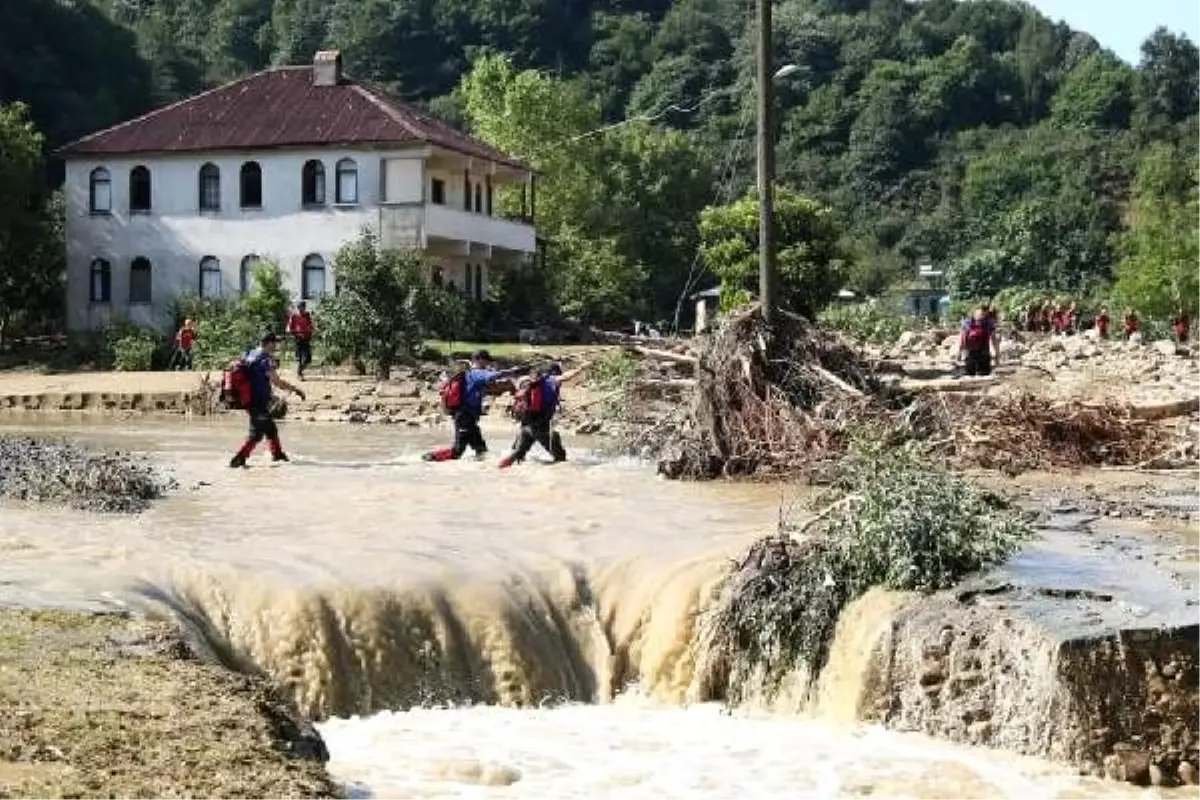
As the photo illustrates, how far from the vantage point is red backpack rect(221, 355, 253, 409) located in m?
21.1

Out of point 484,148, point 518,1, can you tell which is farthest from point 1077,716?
point 518,1

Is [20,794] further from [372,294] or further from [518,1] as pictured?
[518,1]

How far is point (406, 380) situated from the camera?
37.6 metres

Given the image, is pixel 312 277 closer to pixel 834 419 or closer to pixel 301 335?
pixel 301 335

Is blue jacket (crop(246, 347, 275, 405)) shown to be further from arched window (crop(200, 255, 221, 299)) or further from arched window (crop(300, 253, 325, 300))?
arched window (crop(200, 255, 221, 299))

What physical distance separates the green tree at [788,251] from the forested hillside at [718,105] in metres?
8.48

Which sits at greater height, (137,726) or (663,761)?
(137,726)

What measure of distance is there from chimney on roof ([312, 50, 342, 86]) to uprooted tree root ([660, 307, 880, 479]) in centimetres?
3091

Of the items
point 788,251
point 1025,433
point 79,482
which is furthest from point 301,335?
point 79,482

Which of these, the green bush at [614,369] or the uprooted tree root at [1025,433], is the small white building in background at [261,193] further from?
the uprooted tree root at [1025,433]

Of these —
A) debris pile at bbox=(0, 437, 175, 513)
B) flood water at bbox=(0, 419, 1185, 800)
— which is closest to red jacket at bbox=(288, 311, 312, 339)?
debris pile at bbox=(0, 437, 175, 513)

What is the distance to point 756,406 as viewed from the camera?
864 inches

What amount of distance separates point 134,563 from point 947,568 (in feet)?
20.2

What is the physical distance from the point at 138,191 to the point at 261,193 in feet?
13.1
